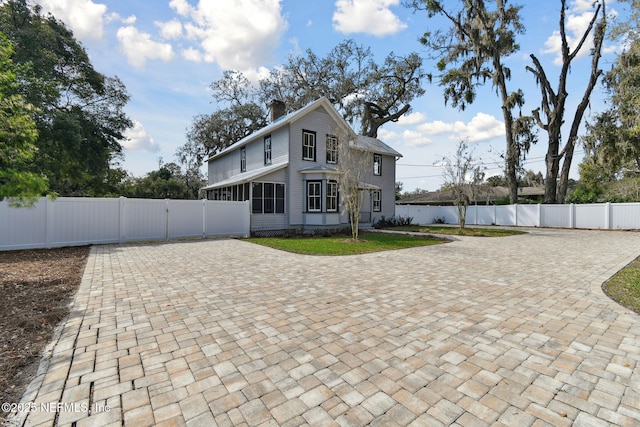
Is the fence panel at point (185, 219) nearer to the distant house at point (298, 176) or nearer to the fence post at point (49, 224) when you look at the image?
the distant house at point (298, 176)

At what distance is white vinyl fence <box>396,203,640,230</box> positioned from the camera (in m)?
18.0

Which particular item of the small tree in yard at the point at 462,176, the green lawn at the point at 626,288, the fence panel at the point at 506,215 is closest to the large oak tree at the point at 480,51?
the fence panel at the point at 506,215

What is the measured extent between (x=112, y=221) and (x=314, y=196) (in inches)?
363

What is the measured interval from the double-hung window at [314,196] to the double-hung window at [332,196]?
527 mm

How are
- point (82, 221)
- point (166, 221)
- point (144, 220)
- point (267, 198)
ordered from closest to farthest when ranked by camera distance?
point (82, 221) → point (144, 220) → point (166, 221) → point (267, 198)

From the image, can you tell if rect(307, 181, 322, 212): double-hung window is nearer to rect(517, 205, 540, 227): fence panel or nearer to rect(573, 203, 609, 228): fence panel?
rect(517, 205, 540, 227): fence panel

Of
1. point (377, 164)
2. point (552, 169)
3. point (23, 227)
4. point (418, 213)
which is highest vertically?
point (377, 164)

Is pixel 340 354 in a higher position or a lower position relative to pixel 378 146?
lower

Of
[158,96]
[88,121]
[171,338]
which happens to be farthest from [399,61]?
[171,338]

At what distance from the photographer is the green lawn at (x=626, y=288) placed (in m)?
4.65

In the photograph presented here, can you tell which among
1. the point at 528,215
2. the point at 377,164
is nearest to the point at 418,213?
the point at 377,164

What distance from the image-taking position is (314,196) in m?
16.5

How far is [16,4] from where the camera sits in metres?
15.4

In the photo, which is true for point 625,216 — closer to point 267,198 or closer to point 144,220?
point 267,198
